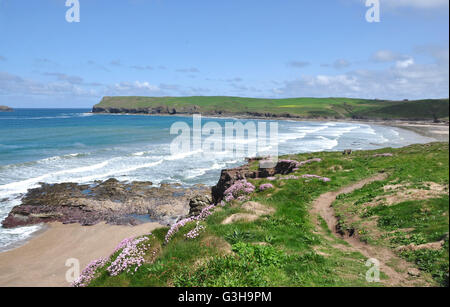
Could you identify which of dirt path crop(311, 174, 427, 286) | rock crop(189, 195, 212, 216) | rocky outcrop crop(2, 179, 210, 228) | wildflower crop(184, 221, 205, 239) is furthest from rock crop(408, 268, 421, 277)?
rocky outcrop crop(2, 179, 210, 228)

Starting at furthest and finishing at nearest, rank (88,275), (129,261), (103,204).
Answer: (103,204) < (88,275) < (129,261)

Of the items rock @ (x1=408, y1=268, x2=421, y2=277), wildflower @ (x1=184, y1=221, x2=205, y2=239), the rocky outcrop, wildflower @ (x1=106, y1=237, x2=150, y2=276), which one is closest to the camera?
rock @ (x1=408, y1=268, x2=421, y2=277)

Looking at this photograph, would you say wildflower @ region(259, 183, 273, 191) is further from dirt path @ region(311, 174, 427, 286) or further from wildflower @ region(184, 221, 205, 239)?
wildflower @ region(184, 221, 205, 239)

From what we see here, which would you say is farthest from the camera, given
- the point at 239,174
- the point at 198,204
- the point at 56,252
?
the point at 239,174

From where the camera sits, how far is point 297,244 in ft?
36.6

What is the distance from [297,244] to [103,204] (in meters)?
26.1

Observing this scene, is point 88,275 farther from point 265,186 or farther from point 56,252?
point 56,252

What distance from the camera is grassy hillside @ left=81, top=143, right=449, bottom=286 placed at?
27.7ft

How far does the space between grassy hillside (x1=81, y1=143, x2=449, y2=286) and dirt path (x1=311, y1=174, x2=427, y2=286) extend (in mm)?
65

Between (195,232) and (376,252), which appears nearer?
(195,232)

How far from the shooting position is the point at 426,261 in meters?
9.41

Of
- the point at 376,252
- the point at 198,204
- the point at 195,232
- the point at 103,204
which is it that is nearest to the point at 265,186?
the point at 198,204
